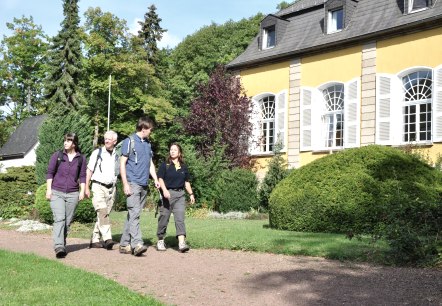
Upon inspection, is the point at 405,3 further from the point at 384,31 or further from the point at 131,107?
the point at 131,107

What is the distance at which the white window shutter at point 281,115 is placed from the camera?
2101 centimetres

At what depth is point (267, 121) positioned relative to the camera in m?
22.3

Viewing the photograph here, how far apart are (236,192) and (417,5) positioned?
8.55 m

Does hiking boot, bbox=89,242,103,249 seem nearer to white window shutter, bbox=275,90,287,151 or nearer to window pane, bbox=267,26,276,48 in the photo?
white window shutter, bbox=275,90,287,151

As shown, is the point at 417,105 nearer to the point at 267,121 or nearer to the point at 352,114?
the point at 352,114

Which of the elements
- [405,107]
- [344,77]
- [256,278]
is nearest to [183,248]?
A: [256,278]

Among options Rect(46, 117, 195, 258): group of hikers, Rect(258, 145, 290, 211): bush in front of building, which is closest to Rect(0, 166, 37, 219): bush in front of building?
Rect(258, 145, 290, 211): bush in front of building

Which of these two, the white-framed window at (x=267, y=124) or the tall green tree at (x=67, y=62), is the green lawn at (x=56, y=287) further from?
the tall green tree at (x=67, y=62)

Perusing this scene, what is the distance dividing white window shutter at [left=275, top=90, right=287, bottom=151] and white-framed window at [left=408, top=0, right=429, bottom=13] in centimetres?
572

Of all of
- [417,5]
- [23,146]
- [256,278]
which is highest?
[417,5]

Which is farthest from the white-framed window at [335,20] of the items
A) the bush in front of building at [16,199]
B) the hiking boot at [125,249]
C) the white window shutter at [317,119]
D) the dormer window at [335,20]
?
the hiking boot at [125,249]

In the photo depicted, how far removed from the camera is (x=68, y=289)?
5230mm

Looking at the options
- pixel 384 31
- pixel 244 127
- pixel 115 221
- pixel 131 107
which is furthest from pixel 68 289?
pixel 131 107

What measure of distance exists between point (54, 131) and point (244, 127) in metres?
7.39
